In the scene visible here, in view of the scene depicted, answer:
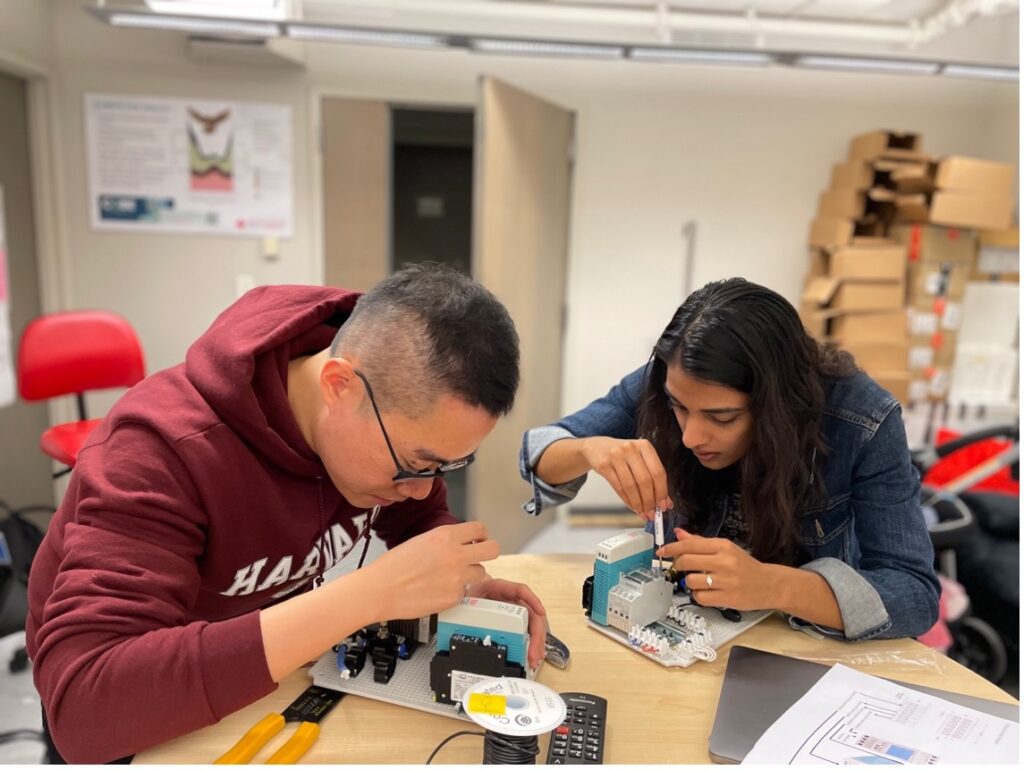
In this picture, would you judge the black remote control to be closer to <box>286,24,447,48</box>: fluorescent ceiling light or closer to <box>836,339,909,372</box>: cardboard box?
<box>286,24,447,48</box>: fluorescent ceiling light

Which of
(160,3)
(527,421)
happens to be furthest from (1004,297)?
(160,3)

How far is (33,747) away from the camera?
1.93m

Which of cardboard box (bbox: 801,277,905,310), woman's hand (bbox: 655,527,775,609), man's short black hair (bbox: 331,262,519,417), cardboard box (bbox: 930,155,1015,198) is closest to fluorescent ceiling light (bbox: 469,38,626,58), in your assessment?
cardboard box (bbox: 801,277,905,310)

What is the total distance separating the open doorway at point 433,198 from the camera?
15.6 ft

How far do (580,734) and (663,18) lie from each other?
3.37m

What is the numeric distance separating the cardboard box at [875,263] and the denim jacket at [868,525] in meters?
2.29

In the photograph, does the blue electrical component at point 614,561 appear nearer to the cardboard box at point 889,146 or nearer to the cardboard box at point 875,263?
the cardboard box at point 875,263

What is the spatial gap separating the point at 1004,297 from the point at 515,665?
3737 mm

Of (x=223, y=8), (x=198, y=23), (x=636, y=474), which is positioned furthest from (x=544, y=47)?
(x=636, y=474)

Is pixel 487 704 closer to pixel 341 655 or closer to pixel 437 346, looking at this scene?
pixel 341 655

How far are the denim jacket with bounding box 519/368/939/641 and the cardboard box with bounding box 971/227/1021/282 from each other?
2.87 meters

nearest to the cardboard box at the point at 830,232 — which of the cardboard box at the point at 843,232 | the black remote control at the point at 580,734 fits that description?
the cardboard box at the point at 843,232

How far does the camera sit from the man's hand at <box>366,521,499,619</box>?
855 millimetres

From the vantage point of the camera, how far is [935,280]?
340 centimetres
